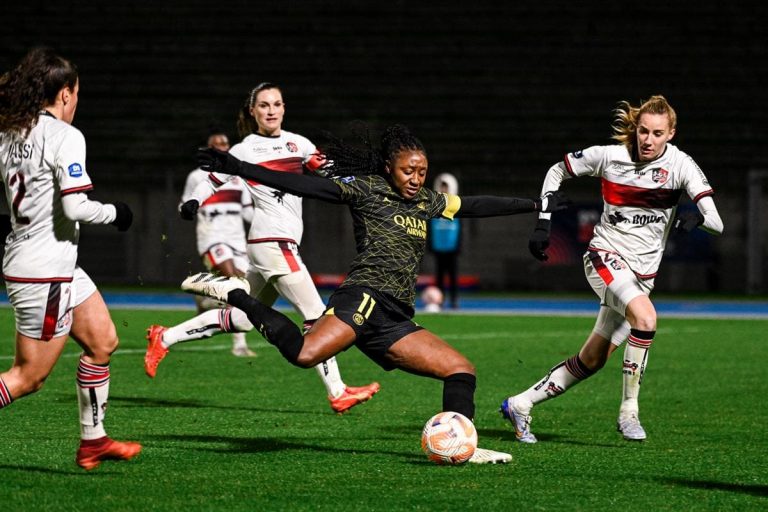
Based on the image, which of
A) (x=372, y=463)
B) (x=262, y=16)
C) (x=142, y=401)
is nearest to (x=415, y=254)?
(x=372, y=463)

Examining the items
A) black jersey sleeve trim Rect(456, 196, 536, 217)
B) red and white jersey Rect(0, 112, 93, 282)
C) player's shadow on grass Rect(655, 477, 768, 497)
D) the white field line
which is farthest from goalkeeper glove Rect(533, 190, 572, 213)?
the white field line

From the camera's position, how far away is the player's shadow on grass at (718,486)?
240 inches

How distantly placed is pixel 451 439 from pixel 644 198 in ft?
7.46

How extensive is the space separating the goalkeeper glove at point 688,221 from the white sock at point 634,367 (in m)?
0.68

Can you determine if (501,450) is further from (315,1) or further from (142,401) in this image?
(315,1)

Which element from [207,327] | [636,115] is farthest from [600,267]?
[207,327]

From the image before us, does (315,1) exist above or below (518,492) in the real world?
above

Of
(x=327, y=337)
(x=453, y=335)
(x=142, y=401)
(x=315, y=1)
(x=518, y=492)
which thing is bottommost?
(x=453, y=335)

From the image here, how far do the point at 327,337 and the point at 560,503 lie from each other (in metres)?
1.56

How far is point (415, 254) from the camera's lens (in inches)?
275

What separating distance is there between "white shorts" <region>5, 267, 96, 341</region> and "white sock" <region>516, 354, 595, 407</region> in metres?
3.10

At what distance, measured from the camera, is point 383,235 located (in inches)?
271

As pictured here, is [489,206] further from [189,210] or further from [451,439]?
[189,210]

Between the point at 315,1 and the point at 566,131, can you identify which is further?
the point at 315,1
